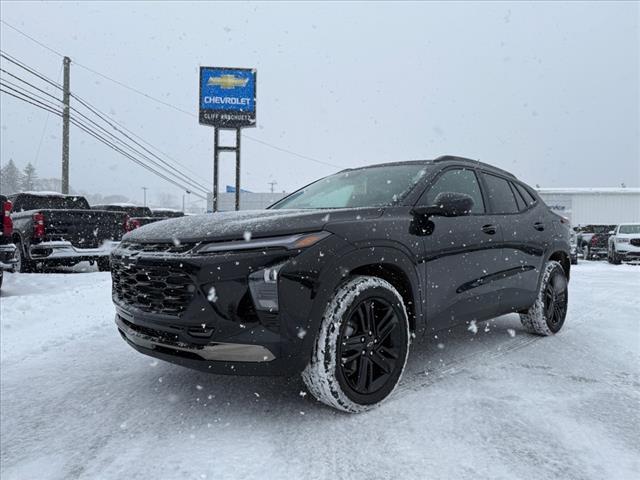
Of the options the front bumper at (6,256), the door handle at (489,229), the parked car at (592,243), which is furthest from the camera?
the parked car at (592,243)

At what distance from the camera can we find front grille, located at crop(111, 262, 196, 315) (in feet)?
8.21

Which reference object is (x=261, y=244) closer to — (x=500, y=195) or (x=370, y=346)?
(x=370, y=346)

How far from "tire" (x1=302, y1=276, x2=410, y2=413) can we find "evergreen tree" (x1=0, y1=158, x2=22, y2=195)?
136 metres

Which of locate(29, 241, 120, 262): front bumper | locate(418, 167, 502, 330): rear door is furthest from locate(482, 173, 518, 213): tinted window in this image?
locate(29, 241, 120, 262): front bumper

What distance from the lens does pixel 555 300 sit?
4.79m

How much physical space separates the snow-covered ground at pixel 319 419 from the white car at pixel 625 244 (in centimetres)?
1600

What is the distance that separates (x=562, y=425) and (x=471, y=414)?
0.47m

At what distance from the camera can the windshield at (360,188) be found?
344cm

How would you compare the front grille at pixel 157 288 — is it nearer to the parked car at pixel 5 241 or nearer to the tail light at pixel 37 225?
the parked car at pixel 5 241

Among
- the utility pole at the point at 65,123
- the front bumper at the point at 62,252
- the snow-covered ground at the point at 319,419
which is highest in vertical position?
the utility pole at the point at 65,123

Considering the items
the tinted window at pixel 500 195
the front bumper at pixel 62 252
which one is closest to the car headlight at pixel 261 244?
the tinted window at pixel 500 195

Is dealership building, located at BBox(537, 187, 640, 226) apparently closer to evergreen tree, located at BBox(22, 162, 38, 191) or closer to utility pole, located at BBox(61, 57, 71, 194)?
utility pole, located at BBox(61, 57, 71, 194)

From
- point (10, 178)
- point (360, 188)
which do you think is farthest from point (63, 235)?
point (10, 178)

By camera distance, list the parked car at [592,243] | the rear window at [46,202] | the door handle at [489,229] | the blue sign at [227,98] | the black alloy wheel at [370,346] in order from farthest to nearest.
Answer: the parked car at [592,243], the blue sign at [227,98], the rear window at [46,202], the door handle at [489,229], the black alloy wheel at [370,346]
